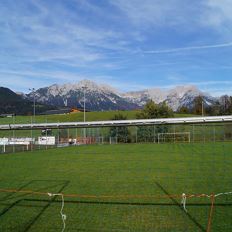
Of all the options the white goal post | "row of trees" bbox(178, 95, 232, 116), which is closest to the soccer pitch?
the white goal post

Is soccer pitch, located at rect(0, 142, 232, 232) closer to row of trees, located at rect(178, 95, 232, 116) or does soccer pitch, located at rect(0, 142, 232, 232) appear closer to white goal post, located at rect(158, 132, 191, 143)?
white goal post, located at rect(158, 132, 191, 143)

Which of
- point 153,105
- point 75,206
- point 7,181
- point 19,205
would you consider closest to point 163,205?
point 75,206

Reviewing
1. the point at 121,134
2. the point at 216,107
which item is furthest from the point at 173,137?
the point at 216,107

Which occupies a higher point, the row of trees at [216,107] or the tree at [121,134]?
the row of trees at [216,107]

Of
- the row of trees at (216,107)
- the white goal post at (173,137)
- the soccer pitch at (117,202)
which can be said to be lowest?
the soccer pitch at (117,202)

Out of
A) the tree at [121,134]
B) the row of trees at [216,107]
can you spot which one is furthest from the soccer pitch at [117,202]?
the row of trees at [216,107]

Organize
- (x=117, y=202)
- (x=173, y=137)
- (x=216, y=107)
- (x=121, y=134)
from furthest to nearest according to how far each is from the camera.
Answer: (x=216, y=107), (x=173, y=137), (x=121, y=134), (x=117, y=202)

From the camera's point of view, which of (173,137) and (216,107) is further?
(216,107)

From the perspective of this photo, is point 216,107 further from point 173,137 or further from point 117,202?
point 117,202

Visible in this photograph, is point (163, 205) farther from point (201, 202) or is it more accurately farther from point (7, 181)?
point (7, 181)

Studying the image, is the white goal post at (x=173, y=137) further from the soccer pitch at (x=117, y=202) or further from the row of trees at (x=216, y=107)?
the row of trees at (x=216, y=107)

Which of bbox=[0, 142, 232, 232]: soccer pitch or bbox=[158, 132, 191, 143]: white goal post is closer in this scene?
bbox=[0, 142, 232, 232]: soccer pitch

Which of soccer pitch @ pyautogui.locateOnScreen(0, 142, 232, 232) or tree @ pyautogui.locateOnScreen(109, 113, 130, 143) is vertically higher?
tree @ pyautogui.locateOnScreen(109, 113, 130, 143)

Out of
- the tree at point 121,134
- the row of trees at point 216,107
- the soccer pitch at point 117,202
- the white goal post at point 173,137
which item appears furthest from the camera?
the row of trees at point 216,107
